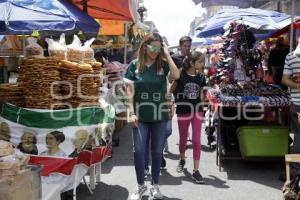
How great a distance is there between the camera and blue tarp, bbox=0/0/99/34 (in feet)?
12.3

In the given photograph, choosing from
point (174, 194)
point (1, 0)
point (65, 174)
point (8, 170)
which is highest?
point (1, 0)

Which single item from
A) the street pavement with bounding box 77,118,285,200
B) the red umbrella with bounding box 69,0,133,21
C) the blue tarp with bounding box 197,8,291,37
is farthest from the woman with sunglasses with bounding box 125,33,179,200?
the blue tarp with bounding box 197,8,291,37

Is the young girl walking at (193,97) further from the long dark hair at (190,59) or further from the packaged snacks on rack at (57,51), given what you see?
the packaged snacks on rack at (57,51)

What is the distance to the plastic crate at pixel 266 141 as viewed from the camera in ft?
20.6

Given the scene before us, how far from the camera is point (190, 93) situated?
597cm

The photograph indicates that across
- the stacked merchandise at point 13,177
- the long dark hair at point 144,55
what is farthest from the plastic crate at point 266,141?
the stacked merchandise at point 13,177

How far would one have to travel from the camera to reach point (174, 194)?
539cm

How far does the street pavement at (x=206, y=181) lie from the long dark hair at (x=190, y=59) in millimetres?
1541

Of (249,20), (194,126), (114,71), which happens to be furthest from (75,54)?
(114,71)

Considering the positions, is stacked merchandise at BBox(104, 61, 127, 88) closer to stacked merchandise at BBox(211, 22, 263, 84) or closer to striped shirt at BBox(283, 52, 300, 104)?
stacked merchandise at BBox(211, 22, 263, 84)

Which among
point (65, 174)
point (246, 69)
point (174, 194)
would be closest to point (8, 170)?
point (65, 174)

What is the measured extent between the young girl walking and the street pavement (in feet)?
1.08

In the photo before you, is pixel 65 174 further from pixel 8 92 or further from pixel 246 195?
pixel 246 195

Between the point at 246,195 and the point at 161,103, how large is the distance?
1575 millimetres
